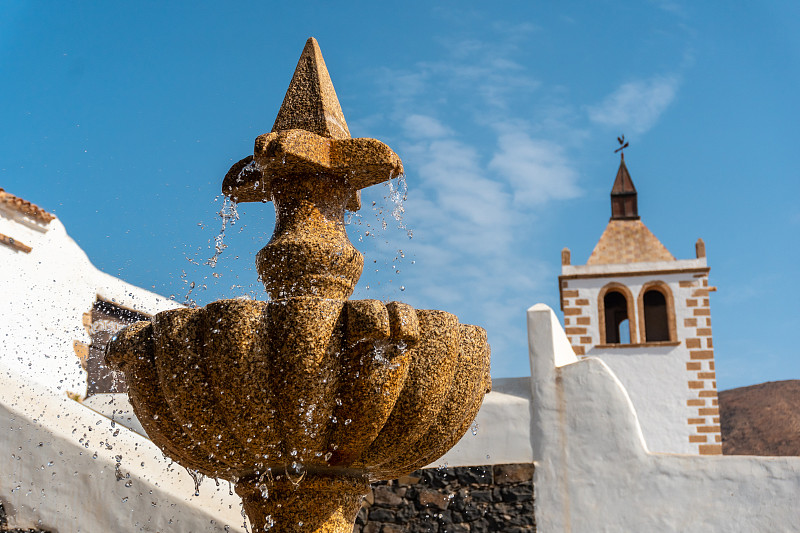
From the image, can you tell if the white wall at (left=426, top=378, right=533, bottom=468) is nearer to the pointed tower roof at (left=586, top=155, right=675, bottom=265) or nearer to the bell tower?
the bell tower

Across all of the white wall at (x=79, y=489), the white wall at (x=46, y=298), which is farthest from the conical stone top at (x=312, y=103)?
the white wall at (x=46, y=298)

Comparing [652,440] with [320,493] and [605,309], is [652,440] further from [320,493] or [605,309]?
[320,493]

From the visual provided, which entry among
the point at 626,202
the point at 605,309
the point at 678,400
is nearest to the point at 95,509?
the point at 678,400

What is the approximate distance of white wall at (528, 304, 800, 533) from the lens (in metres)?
7.18

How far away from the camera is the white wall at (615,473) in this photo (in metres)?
7.18

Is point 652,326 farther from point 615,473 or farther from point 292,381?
point 292,381

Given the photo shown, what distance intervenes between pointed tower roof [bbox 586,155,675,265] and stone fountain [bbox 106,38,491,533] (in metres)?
14.7

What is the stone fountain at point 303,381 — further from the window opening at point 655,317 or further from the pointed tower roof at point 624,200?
the pointed tower roof at point 624,200

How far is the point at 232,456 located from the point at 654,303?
1559cm

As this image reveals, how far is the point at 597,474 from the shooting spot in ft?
25.1

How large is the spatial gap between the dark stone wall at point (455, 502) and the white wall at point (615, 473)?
0.69 feet

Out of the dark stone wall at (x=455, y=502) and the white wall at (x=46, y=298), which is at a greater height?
the white wall at (x=46, y=298)

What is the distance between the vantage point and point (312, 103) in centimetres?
407

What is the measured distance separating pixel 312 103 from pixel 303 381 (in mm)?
1667
